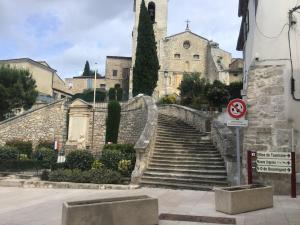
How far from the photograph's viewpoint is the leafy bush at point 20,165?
17281mm

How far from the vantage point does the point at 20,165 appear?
1766 centimetres

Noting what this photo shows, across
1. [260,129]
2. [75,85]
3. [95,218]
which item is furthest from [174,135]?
[75,85]

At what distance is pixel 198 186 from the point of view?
506 inches

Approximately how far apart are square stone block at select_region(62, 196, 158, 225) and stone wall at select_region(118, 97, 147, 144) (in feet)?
53.7

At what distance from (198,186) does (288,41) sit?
5395 mm

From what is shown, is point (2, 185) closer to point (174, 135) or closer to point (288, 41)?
point (174, 135)

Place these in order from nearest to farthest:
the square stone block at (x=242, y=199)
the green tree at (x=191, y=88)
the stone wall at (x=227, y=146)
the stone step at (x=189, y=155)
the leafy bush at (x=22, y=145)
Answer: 1. the square stone block at (x=242, y=199)
2. the stone wall at (x=227, y=146)
3. the stone step at (x=189, y=155)
4. the leafy bush at (x=22, y=145)
5. the green tree at (x=191, y=88)

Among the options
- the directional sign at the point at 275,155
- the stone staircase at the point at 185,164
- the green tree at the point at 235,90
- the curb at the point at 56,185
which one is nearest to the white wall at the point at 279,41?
the directional sign at the point at 275,155

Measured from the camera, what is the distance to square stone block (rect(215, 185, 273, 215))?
877 cm

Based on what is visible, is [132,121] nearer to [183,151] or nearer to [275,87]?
[183,151]

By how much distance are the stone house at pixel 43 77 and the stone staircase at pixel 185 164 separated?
36.7 meters

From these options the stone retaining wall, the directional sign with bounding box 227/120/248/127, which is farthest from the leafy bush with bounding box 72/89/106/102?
the directional sign with bounding box 227/120/248/127

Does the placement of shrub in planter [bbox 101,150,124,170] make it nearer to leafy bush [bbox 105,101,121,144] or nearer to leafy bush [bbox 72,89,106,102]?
leafy bush [bbox 105,101,121,144]

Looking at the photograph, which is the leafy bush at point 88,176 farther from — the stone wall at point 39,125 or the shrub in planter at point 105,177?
the stone wall at point 39,125
